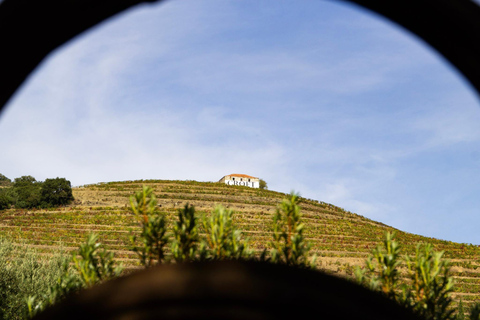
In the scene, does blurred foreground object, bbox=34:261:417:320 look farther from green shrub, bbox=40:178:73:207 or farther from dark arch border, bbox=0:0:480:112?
green shrub, bbox=40:178:73:207

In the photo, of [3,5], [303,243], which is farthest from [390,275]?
[3,5]

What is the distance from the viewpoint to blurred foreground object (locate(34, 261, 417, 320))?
42.7 inches

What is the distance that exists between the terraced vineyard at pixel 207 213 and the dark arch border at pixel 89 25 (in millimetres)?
27260

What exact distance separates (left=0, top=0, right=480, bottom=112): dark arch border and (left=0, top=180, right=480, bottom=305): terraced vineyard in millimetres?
27260

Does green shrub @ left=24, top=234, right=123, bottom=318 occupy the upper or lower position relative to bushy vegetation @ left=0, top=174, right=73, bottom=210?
lower

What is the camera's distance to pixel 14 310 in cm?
1484

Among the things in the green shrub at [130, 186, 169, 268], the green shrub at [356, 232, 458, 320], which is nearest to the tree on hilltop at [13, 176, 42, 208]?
the green shrub at [130, 186, 169, 268]

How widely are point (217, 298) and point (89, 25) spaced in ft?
3.08

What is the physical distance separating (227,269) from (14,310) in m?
17.3

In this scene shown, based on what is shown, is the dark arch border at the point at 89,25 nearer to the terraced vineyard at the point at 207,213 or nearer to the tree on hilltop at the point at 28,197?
the terraced vineyard at the point at 207,213

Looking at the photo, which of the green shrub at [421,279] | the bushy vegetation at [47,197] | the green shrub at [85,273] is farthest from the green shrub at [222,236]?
the bushy vegetation at [47,197]

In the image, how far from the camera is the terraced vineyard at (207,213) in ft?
127


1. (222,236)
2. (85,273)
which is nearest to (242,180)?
(222,236)

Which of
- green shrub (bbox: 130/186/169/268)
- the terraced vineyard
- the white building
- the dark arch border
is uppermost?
the white building
